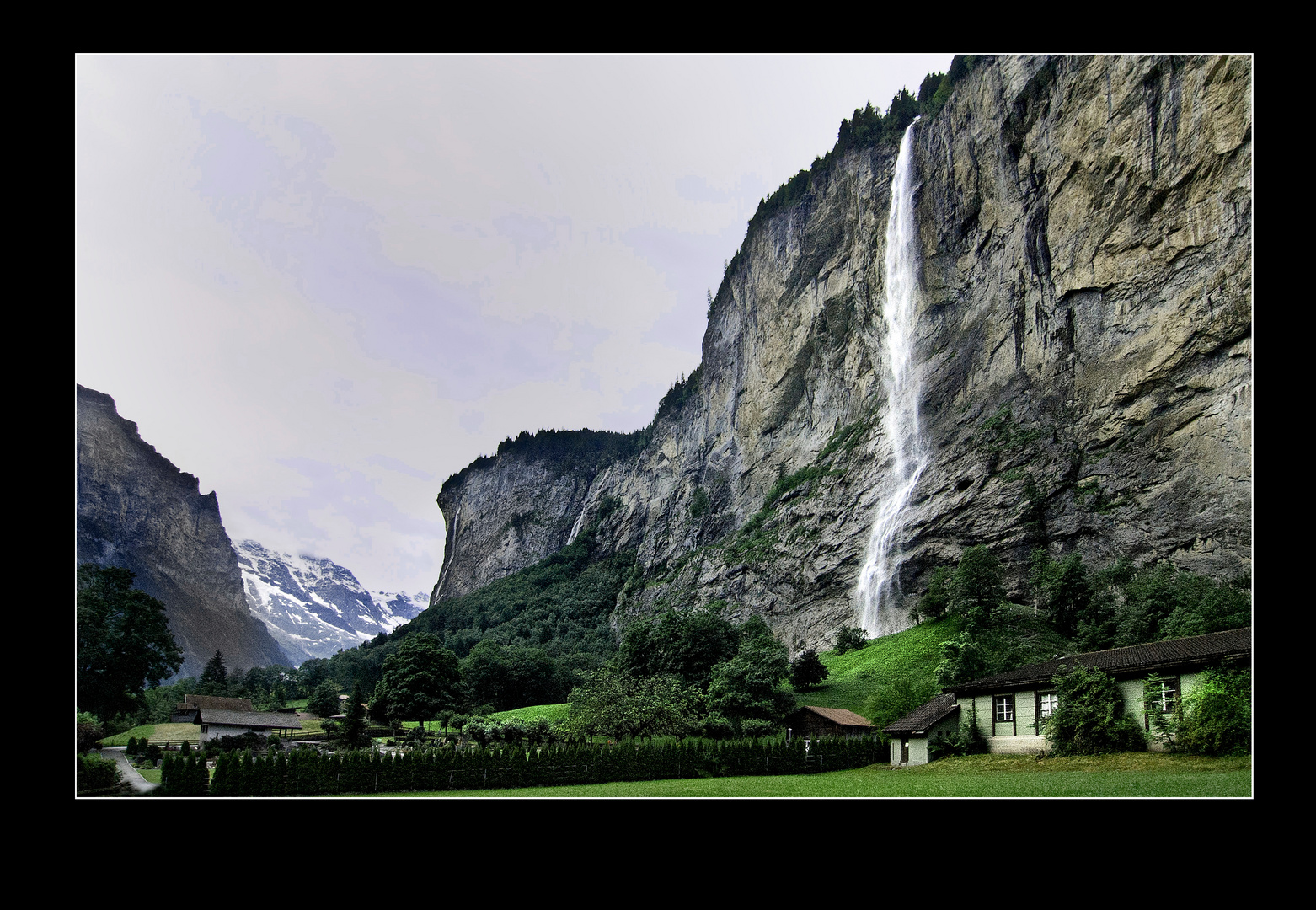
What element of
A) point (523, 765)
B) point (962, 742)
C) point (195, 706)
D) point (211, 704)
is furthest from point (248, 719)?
point (962, 742)

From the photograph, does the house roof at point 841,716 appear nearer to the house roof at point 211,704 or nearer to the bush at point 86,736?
the bush at point 86,736

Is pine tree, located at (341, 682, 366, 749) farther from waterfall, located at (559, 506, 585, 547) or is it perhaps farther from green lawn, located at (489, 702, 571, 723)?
waterfall, located at (559, 506, 585, 547)

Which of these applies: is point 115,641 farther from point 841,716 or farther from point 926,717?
point 926,717

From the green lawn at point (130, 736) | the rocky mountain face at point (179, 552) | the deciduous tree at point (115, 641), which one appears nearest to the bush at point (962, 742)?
the green lawn at point (130, 736)

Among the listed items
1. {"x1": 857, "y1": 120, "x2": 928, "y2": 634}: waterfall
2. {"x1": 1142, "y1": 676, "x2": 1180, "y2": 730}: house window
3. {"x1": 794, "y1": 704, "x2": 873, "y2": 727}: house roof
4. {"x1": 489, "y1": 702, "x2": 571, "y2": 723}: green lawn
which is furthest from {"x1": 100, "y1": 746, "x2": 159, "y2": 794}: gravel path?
{"x1": 857, "y1": 120, "x2": 928, "y2": 634}: waterfall

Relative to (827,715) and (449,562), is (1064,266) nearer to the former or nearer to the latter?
(827,715)
